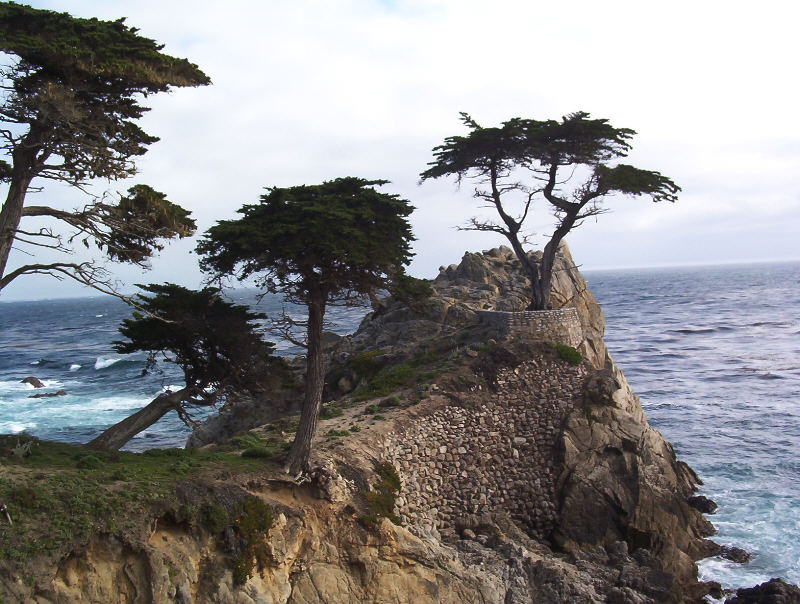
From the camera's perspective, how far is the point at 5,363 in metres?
66.2

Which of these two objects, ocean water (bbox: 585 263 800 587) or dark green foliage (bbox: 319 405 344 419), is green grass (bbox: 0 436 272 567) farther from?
ocean water (bbox: 585 263 800 587)

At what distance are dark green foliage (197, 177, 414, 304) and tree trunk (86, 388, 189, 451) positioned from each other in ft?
12.1

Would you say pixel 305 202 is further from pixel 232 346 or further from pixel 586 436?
pixel 586 436

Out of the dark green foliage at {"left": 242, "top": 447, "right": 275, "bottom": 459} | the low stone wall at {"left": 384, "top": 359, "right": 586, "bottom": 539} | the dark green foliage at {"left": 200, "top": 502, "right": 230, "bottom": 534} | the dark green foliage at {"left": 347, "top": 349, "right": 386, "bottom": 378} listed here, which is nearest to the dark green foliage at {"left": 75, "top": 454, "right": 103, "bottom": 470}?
the dark green foliage at {"left": 200, "top": 502, "right": 230, "bottom": 534}

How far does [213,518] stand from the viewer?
534 inches

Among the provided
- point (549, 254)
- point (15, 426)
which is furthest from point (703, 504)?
point (15, 426)

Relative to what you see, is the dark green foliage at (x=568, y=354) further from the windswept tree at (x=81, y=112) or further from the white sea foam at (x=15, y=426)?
the white sea foam at (x=15, y=426)

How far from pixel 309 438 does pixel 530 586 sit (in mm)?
7009

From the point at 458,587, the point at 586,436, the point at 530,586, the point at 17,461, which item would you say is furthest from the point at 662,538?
the point at 17,461

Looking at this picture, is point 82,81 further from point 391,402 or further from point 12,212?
point 391,402

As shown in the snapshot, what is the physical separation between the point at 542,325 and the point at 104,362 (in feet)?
174

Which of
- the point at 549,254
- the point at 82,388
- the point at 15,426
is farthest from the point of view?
the point at 82,388

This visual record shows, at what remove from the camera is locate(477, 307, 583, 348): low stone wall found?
82.1 feet

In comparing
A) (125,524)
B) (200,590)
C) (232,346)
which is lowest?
(200,590)
